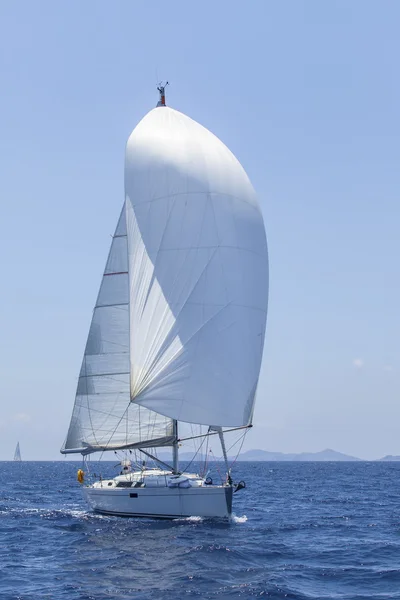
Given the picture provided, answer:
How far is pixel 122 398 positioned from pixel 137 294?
5197 millimetres

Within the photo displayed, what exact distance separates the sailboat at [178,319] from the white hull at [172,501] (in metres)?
0.04

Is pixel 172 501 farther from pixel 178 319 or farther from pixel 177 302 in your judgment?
pixel 177 302

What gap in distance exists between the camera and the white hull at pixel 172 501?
30.0 metres

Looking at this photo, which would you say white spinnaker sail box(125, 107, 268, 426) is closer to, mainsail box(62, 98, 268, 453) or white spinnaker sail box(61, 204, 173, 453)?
mainsail box(62, 98, 268, 453)

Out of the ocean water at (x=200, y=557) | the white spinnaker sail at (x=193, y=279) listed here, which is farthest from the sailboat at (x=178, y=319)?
the ocean water at (x=200, y=557)

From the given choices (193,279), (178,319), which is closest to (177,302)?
(178,319)

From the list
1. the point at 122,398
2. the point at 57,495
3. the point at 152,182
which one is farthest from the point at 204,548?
the point at 57,495

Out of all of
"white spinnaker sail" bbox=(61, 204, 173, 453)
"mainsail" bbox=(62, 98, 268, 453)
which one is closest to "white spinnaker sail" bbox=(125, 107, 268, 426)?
"mainsail" bbox=(62, 98, 268, 453)

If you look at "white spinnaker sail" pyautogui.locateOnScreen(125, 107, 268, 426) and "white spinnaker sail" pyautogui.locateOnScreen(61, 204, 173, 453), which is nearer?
"white spinnaker sail" pyautogui.locateOnScreen(125, 107, 268, 426)

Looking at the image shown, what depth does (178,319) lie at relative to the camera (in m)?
29.7

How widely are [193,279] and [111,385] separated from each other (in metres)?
6.94

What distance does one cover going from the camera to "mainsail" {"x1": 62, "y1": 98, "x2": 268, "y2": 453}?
29.5m

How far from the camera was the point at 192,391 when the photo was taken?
96.5 ft

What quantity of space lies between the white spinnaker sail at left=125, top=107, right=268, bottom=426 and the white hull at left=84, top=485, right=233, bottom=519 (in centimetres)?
299
